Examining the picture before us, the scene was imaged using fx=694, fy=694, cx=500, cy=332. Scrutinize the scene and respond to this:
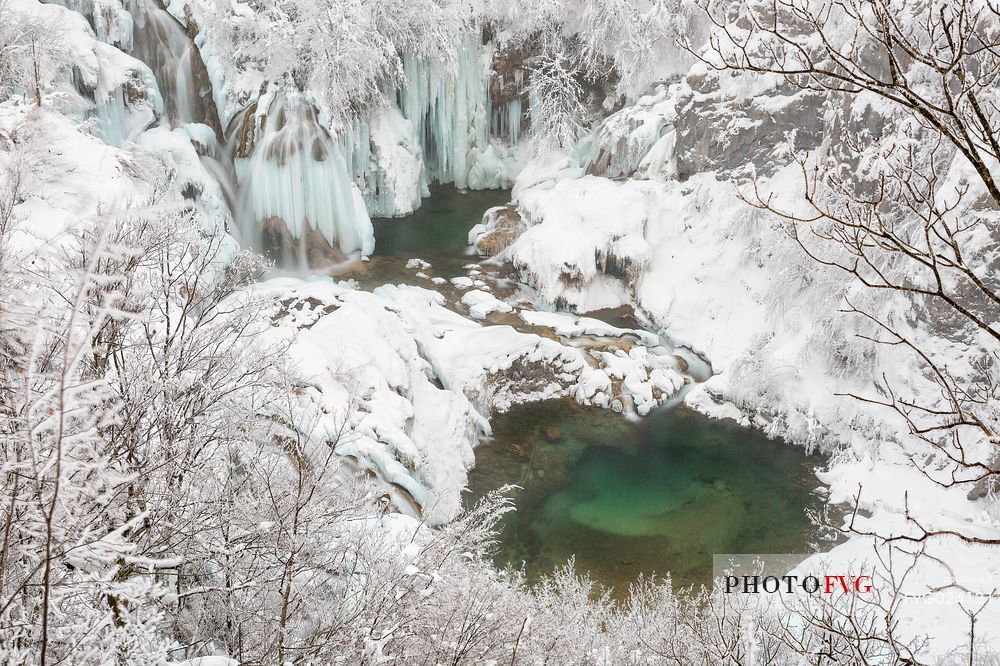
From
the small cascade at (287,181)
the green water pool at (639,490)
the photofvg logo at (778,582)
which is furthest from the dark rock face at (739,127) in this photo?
the photofvg logo at (778,582)

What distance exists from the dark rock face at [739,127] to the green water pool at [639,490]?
7204mm

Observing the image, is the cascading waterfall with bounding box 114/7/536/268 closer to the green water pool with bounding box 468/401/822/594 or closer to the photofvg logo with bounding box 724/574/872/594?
the green water pool with bounding box 468/401/822/594

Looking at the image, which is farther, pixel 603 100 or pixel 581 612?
pixel 603 100

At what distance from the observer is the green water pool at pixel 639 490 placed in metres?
11.0

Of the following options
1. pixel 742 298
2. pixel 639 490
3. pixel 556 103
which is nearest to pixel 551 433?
pixel 639 490

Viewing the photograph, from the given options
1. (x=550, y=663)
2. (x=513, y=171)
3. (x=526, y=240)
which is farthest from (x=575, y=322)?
(x=550, y=663)

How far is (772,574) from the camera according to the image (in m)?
10.1

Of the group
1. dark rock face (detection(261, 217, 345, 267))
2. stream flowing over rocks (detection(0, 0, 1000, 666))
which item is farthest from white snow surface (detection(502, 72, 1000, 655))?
dark rock face (detection(261, 217, 345, 267))

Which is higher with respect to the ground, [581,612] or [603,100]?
[603,100]

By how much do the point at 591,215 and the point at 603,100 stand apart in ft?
21.1

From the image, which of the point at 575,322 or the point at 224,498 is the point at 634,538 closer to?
the point at 575,322

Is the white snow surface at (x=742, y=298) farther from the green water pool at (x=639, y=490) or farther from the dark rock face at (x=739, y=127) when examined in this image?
the green water pool at (x=639, y=490)

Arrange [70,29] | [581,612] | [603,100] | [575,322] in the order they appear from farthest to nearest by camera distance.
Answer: [603,100], [575,322], [70,29], [581,612]

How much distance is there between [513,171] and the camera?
2328 cm
